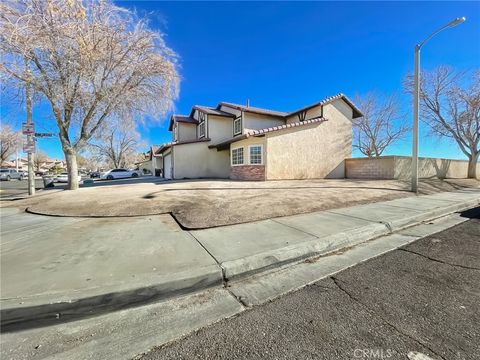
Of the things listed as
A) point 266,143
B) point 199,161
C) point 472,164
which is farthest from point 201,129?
point 472,164

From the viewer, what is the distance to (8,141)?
44688 millimetres

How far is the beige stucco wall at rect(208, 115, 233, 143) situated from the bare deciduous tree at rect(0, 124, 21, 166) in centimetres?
5011

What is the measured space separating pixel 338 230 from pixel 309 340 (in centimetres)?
315

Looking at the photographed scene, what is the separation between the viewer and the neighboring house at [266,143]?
14.5 meters

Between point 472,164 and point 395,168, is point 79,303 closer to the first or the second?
point 395,168

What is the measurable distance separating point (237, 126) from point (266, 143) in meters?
6.65

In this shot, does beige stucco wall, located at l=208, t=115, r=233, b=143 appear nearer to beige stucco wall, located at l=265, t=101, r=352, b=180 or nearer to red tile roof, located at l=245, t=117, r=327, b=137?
red tile roof, located at l=245, t=117, r=327, b=137

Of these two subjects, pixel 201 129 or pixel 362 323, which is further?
pixel 201 129

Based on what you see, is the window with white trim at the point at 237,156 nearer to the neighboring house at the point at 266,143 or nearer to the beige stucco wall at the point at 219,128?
the neighboring house at the point at 266,143

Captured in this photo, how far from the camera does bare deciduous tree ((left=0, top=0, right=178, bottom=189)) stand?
28.1ft

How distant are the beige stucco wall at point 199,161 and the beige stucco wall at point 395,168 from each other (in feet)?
36.6

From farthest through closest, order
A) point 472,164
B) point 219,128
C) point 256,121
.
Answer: point 472,164 → point 219,128 → point 256,121

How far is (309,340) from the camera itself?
1.91 metres

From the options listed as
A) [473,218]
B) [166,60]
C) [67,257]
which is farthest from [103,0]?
[473,218]
